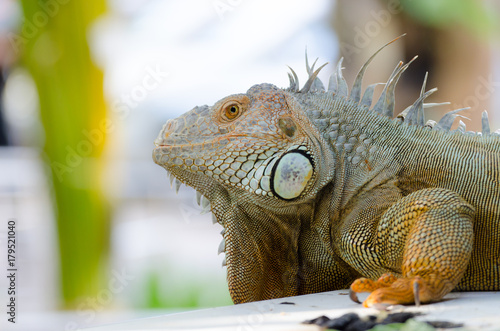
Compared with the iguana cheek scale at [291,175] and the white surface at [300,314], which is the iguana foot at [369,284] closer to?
the white surface at [300,314]

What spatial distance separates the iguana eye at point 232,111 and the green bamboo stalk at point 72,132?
307cm

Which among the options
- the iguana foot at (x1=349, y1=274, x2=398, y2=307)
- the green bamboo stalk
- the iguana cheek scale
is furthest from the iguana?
the green bamboo stalk

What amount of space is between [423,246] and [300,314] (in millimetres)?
566

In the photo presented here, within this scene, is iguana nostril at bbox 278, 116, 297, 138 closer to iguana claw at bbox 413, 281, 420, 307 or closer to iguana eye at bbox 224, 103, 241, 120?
iguana eye at bbox 224, 103, 241, 120

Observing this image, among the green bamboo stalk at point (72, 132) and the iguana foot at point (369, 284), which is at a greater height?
the green bamboo stalk at point (72, 132)

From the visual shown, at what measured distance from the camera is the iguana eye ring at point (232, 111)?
8.91ft

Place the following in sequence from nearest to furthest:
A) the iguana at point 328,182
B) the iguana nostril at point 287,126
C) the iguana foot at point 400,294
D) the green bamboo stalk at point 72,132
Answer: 1. the iguana foot at point 400,294
2. the iguana at point 328,182
3. the iguana nostril at point 287,126
4. the green bamboo stalk at point 72,132

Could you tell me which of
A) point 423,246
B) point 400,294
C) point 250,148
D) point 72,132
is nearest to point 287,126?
point 250,148

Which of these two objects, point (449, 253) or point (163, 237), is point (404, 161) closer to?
point (449, 253)

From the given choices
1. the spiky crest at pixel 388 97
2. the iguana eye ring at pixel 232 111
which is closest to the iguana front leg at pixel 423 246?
the spiky crest at pixel 388 97

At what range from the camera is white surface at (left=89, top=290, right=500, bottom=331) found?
181 centimetres

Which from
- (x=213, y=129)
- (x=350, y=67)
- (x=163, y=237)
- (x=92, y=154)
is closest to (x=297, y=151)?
(x=213, y=129)

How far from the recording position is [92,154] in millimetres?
5492

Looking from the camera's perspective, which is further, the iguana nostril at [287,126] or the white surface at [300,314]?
the iguana nostril at [287,126]
